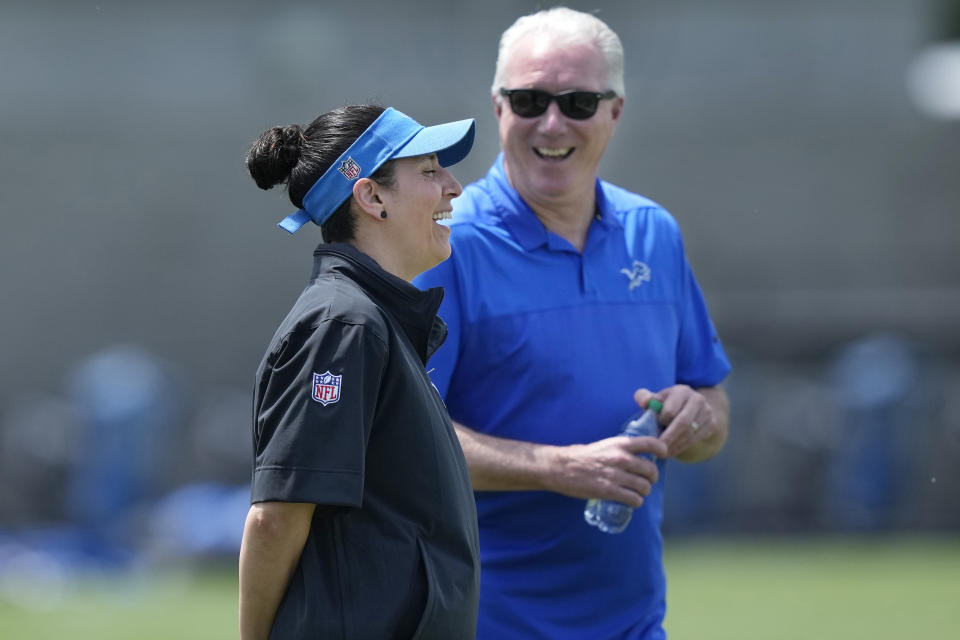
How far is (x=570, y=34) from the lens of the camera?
409 centimetres

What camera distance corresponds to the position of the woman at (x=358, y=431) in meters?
2.75

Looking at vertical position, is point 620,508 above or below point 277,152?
below

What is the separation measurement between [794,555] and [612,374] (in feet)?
27.5

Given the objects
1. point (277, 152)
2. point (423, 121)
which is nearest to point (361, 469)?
point (277, 152)

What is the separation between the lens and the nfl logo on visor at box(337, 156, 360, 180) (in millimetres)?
3025

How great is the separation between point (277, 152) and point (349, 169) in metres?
0.19

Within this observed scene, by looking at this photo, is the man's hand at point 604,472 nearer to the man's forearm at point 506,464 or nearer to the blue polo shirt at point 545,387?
the man's forearm at point 506,464

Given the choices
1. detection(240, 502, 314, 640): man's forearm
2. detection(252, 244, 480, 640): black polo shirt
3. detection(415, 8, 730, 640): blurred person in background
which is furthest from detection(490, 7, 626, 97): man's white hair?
detection(240, 502, 314, 640): man's forearm

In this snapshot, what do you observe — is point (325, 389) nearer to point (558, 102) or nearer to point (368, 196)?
point (368, 196)

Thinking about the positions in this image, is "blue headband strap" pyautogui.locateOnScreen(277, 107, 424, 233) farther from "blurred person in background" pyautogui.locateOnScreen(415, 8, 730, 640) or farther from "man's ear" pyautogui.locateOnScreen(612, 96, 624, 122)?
"man's ear" pyautogui.locateOnScreen(612, 96, 624, 122)

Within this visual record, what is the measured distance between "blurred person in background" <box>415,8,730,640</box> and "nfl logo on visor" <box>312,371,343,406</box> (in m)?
0.99

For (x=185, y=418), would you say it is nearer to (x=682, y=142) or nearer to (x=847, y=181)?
(x=682, y=142)

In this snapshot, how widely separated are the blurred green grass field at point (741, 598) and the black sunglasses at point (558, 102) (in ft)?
17.1

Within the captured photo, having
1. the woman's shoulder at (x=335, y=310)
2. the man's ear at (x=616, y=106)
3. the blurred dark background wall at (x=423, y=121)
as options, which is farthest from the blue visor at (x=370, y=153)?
the blurred dark background wall at (x=423, y=121)
